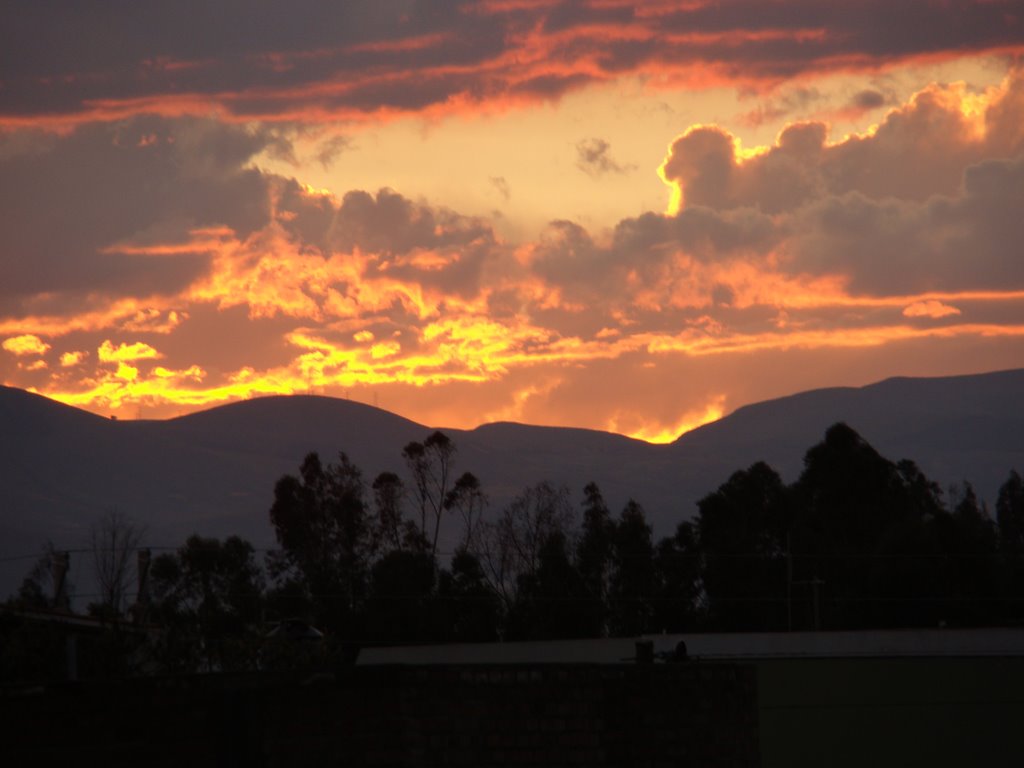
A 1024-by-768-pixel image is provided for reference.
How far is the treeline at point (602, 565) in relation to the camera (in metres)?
66.4

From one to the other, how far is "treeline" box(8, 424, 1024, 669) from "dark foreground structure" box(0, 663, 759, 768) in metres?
44.4

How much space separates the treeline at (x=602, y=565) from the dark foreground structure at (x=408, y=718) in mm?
44421

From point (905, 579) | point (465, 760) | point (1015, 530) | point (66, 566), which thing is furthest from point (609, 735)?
point (1015, 530)

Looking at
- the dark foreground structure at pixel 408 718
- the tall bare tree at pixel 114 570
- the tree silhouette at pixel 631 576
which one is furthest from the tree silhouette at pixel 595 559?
the dark foreground structure at pixel 408 718

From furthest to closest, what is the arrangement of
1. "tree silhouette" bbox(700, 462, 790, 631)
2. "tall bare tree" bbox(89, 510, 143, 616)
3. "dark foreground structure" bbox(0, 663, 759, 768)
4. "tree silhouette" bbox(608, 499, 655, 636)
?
1. "tree silhouette" bbox(608, 499, 655, 636)
2. "tall bare tree" bbox(89, 510, 143, 616)
3. "tree silhouette" bbox(700, 462, 790, 631)
4. "dark foreground structure" bbox(0, 663, 759, 768)

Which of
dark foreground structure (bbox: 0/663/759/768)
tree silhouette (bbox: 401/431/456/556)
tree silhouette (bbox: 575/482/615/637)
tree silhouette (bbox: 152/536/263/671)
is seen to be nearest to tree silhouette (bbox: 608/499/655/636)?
tree silhouette (bbox: 575/482/615/637)

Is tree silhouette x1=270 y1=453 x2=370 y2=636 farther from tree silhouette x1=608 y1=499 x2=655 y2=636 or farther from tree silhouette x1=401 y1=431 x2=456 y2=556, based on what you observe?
tree silhouette x1=608 y1=499 x2=655 y2=636

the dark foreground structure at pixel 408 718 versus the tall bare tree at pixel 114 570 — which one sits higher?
the tall bare tree at pixel 114 570

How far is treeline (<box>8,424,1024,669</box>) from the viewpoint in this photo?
6638 cm

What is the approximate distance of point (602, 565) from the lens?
267ft

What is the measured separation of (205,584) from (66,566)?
46.6 m

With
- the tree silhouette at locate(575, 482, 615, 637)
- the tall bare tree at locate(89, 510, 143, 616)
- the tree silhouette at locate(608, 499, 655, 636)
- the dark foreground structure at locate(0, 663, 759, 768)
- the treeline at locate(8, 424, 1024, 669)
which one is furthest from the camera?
the tree silhouette at locate(608, 499, 655, 636)

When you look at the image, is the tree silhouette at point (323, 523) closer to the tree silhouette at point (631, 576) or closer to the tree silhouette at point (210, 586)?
the tree silhouette at point (210, 586)

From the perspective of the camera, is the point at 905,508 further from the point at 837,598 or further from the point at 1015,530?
the point at 1015,530
